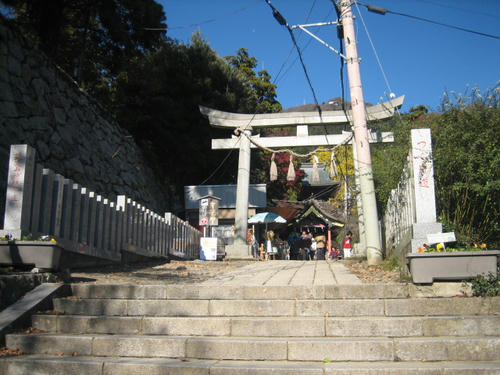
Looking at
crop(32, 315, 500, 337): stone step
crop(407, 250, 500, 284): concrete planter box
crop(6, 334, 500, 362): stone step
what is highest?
crop(407, 250, 500, 284): concrete planter box

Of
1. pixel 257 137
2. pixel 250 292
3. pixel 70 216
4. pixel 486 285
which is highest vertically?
pixel 257 137

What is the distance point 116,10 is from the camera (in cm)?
1491

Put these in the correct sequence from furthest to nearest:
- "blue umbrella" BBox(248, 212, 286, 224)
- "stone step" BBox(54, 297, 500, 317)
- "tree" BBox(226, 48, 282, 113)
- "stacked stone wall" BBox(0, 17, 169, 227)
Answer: "tree" BBox(226, 48, 282, 113)
"blue umbrella" BBox(248, 212, 286, 224)
"stacked stone wall" BBox(0, 17, 169, 227)
"stone step" BBox(54, 297, 500, 317)

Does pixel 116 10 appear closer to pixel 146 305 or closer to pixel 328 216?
pixel 146 305

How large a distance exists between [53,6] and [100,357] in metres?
11.1

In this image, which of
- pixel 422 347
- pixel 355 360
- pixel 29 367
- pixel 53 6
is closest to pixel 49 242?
pixel 29 367

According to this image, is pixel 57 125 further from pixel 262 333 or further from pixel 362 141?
pixel 262 333

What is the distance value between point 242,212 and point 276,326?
11833mm

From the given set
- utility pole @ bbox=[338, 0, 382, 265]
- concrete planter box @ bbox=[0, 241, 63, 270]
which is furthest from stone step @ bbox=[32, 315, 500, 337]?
utility pole @ bbox=[338, 0, 382, 265]

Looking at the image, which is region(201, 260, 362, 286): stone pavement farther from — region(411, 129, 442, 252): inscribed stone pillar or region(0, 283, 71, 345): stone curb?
region(0, 283, 71, 345): stone curb

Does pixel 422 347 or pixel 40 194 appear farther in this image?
pixel 40 194

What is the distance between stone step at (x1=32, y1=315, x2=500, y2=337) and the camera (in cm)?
384

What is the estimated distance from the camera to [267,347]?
11.9 feet

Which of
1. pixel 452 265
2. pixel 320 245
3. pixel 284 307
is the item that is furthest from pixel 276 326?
pixel 320 245
